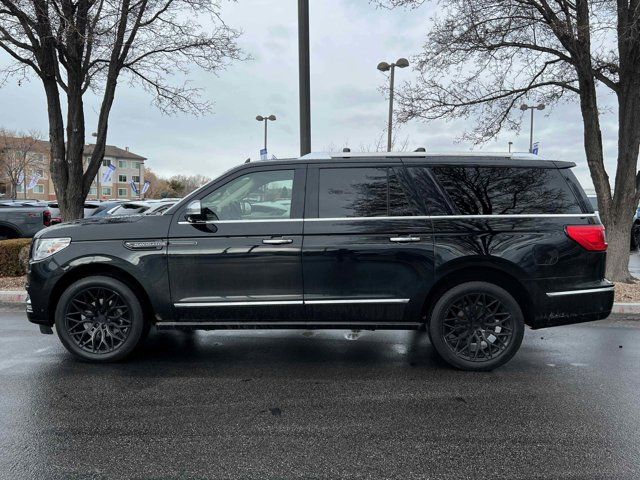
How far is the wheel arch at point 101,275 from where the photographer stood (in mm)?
4691

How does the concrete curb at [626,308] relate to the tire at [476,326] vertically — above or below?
below

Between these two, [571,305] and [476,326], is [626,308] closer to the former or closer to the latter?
[571,305]

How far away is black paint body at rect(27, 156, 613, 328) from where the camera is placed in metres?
4.54

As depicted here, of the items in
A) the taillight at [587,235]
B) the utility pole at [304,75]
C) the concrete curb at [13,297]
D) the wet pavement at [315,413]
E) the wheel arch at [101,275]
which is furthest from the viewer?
the utility pole at [304,75]

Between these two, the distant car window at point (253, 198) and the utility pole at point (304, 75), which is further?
the utility pole at point (304, 75)

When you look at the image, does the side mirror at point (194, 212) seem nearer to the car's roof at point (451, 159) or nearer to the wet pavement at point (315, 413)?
the car's roof at point (451, 159)

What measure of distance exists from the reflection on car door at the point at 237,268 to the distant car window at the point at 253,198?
0.06 metres

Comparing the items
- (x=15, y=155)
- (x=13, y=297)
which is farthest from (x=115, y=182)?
(x=13, y=297)

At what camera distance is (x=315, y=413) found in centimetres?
368

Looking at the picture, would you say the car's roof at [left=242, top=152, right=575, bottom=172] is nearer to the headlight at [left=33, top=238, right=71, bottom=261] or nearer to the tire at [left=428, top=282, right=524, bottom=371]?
the tire at [left=428, top=282, right=524, bottom=371]

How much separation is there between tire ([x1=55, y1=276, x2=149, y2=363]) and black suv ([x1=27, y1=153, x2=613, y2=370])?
0.01m

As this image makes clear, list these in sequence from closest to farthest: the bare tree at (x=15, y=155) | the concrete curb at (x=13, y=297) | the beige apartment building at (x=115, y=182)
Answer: the concrete curb at (x=13, y=297) → the bare tree at (x=15, y=155) → the beige apartment building at (x=115, y=182)

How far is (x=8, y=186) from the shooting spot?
233 feet

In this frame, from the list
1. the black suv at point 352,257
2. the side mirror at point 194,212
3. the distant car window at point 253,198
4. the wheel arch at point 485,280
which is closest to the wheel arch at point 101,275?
the black suv at point 352,257
